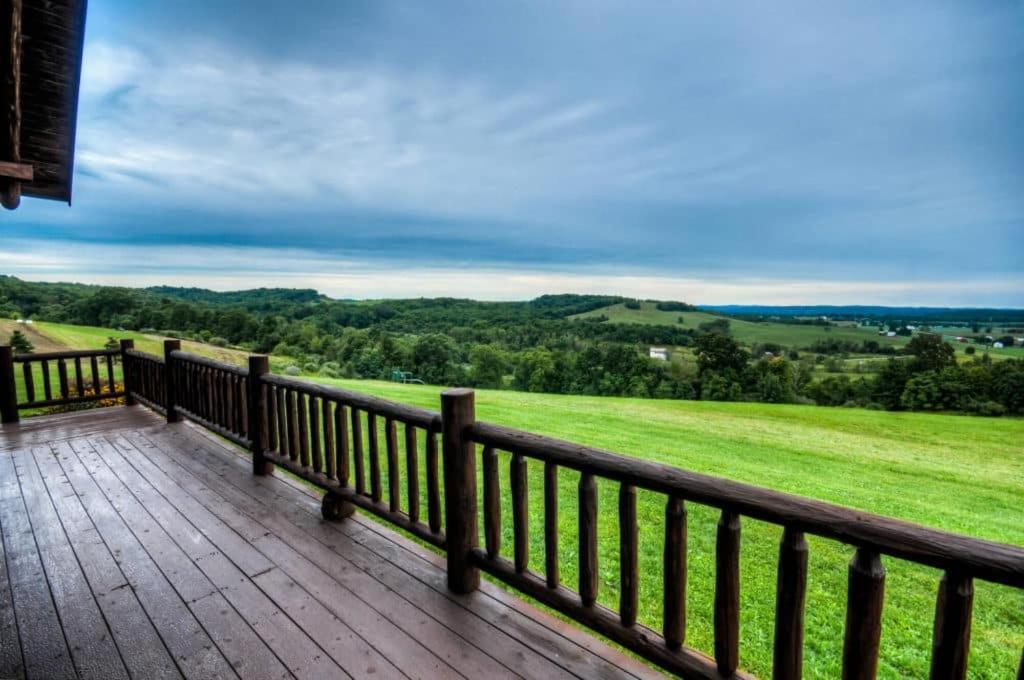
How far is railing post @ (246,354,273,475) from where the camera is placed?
394 cm

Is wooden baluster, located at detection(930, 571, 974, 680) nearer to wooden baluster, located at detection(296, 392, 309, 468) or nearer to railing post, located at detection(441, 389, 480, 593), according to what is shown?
railing post, located at detection(441, 389, 480, 593)

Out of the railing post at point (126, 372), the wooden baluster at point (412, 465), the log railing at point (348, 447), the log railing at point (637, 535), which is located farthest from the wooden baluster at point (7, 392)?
the wooden baluster at point (412, 465)

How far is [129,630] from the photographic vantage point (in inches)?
81.4

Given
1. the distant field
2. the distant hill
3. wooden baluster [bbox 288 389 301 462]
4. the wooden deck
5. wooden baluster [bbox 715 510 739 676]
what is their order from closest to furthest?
wooden baluster [bbox 715 510 739 676]
the wooden deck
wooden baluster [bbox 288 389 301 462]
the distant hill
the distant field

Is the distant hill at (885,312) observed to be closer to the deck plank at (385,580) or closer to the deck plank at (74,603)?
the deck plank at (385,580)

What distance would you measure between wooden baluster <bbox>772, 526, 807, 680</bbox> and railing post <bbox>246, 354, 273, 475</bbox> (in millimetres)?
3879

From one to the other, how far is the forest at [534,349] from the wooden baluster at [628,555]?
20.9 metres

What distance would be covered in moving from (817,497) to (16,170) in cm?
1155

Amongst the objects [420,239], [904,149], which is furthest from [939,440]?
[420,239]

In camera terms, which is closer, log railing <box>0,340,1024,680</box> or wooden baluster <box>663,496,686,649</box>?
log railing <box>0,340,1024,680</box>

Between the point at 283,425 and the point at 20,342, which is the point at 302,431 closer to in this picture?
the point at 283,425

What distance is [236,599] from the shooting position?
229 centimetres

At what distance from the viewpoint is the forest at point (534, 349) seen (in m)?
20.8

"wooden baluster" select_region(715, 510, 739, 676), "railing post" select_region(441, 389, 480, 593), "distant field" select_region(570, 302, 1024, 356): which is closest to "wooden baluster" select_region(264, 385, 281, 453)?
"railing post" select_region(441, 389, 480, 593)
